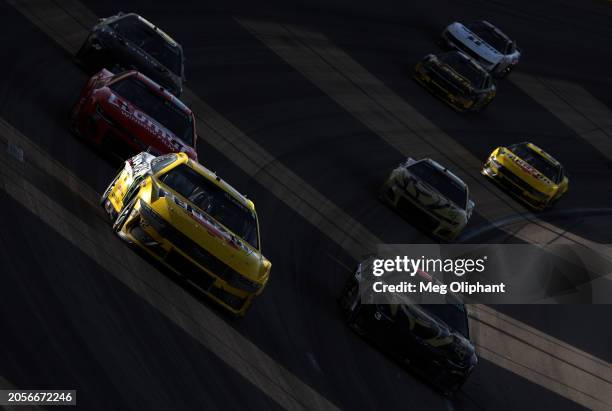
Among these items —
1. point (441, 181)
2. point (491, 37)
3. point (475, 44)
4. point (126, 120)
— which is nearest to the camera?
point (126, 120)

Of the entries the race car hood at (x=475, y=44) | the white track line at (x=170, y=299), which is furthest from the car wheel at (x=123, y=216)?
the race car hood at (x=475, y=44)

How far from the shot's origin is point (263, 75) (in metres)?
26.1

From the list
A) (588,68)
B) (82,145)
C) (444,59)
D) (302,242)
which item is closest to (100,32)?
(82,145)

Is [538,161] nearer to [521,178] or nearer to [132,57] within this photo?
[521,178]

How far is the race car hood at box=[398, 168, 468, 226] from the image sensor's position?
22.3 meters

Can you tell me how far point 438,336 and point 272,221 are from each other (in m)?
4.10

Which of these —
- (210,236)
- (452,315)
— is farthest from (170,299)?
(452,315)

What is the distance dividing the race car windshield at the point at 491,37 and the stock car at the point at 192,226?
20.6 m

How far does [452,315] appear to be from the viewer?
1723 centimetres

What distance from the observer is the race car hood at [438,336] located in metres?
Answer: 16.6

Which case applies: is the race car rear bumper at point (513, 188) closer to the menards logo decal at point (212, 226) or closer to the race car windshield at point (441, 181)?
the race car windshield at point (441, 181)

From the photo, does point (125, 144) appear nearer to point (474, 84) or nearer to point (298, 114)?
point (298, 114)

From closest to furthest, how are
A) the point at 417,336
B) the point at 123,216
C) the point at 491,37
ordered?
the point at 123,216
the point at 417,336
the point at 491,37

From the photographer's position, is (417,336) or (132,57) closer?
(417,336)
